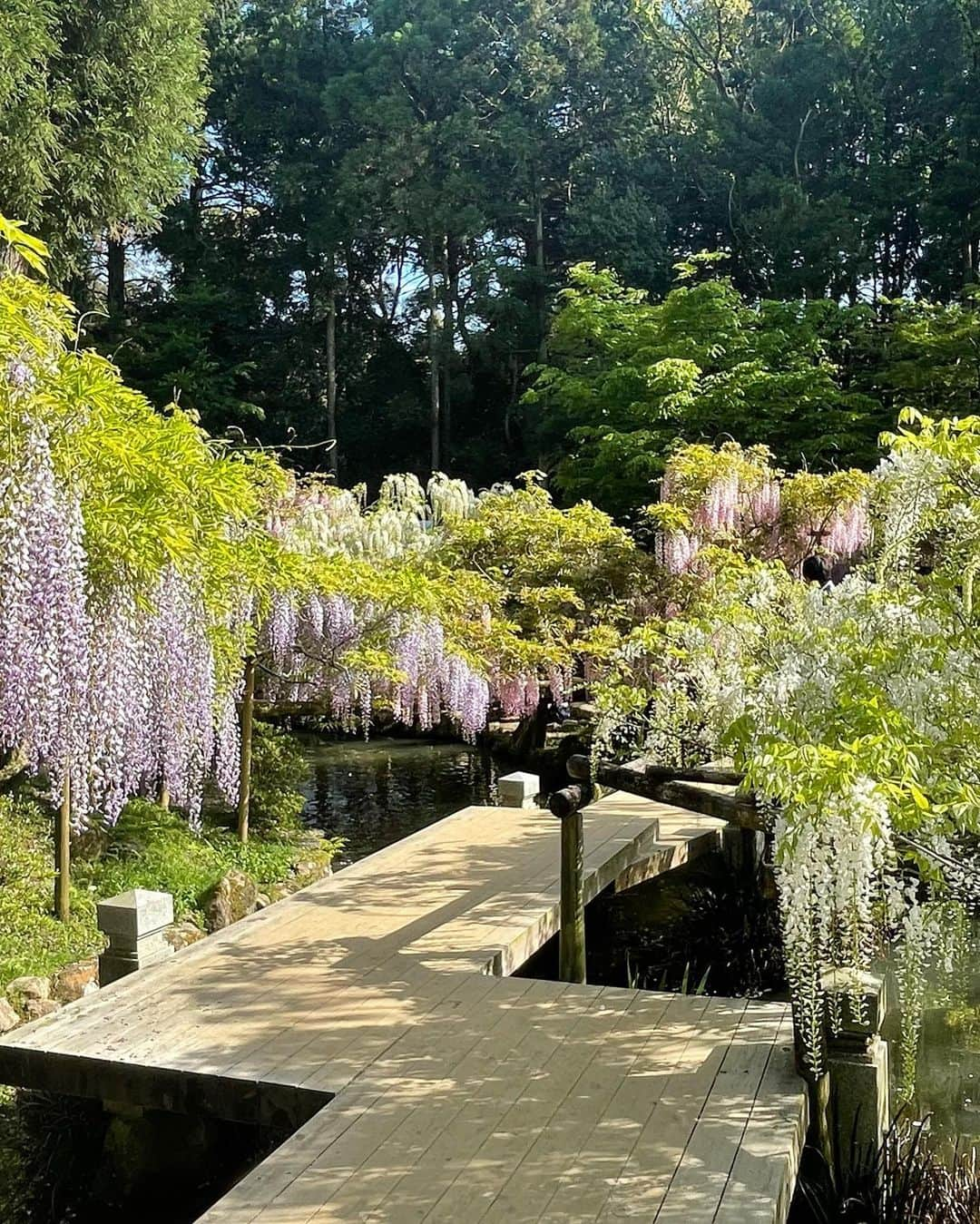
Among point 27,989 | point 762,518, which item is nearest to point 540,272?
point 762,518

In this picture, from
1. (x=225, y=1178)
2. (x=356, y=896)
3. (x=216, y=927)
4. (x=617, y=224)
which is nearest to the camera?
(x=225, y=1178)

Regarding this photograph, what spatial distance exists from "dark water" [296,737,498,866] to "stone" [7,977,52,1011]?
3.81m

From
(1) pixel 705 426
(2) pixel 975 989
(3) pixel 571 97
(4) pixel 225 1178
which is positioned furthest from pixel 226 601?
(3) pixel 571 97

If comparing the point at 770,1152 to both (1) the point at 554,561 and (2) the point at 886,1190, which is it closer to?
(2) the point at 886,1190

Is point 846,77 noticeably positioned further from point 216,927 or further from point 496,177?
point 216,927

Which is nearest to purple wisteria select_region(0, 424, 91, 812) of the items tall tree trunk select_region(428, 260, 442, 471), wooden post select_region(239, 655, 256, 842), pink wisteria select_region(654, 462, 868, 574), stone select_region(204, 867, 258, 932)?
stone select_region(204, 867, 258, 932)

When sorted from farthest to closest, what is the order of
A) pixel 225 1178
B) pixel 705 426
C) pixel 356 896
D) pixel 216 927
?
pixel 705 426 → pixel 216 927 → pixel 356 896 → pixel 225 1178

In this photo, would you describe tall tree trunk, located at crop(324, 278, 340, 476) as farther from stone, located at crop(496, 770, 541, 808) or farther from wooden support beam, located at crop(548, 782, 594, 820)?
wooden support beam, located at crop(548, 782, 594, 820)

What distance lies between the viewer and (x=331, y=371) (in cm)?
2388

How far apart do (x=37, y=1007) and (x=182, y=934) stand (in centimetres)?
115

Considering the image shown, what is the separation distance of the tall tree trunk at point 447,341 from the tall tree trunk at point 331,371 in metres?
2.30

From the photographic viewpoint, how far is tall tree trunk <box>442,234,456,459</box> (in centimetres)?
2358

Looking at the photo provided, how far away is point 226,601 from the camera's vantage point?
20.1ft

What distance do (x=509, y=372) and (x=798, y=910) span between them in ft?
71.0
